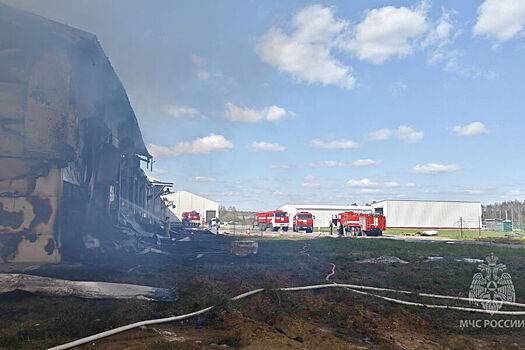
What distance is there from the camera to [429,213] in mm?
54906

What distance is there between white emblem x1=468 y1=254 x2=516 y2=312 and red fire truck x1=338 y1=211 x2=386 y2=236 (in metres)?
22.3

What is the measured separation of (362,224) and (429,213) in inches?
1017

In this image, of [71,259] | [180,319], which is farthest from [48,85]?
[180,319]

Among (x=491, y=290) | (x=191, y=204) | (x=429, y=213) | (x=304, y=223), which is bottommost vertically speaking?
(x=491, y=290)

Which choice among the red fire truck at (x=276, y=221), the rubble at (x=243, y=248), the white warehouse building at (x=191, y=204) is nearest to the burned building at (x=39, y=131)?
the rubble at (x=243, y=248)

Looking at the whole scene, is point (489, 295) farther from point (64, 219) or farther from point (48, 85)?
point (48, 85)

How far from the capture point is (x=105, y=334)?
4.48 metres

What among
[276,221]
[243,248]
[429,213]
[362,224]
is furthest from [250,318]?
[429,213]

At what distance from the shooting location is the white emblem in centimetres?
702

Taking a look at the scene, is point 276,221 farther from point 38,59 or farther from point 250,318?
point 250,318

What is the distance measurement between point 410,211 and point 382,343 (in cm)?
5236

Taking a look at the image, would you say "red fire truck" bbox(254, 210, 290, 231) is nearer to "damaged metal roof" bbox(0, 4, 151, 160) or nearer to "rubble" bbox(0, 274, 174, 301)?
"damaged metal roof" bbox(0, 4, 151, 160)

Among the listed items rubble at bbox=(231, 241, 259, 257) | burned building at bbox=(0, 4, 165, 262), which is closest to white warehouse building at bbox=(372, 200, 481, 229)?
rubble at bbox=(231, 241, 259, 257)

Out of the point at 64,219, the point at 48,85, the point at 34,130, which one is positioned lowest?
the point at 64,219
